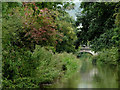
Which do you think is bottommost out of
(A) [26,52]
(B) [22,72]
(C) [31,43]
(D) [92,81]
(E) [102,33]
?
(D) [92,81]

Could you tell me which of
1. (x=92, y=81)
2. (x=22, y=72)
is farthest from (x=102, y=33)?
(x=22, y=72)

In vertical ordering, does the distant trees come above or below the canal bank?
above

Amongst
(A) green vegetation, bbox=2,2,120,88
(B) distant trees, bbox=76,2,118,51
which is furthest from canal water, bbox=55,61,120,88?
(B) distant trees, bbox=76,2,118,51

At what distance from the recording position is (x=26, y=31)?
405 inches

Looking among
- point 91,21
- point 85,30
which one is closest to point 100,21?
point 91,21


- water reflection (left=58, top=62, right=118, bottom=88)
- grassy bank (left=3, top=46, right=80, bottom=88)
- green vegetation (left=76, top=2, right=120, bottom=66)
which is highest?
green vegetation (left=76, top=2, right=120, bottom=66)

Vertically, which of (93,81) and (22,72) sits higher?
(22,72)

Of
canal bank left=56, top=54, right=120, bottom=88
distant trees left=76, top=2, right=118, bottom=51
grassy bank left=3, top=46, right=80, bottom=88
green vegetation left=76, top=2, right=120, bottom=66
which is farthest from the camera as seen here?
distant trees left=76, top=2, right=118, bottom=51

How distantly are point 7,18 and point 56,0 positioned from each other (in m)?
3.35

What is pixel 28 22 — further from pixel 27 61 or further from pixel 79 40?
pixel 79 40

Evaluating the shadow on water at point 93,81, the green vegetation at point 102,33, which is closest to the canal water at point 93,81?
the shadow on water at point 93,81

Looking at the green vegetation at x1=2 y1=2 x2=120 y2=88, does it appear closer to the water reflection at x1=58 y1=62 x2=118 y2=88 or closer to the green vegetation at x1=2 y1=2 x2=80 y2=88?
the green vegetation at x1=2 y1=2 x2=80 y2=88

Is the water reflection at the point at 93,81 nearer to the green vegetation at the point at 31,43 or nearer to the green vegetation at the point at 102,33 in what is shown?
the green vegetation at the point at 31,43

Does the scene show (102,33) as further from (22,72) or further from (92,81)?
(22,72)
